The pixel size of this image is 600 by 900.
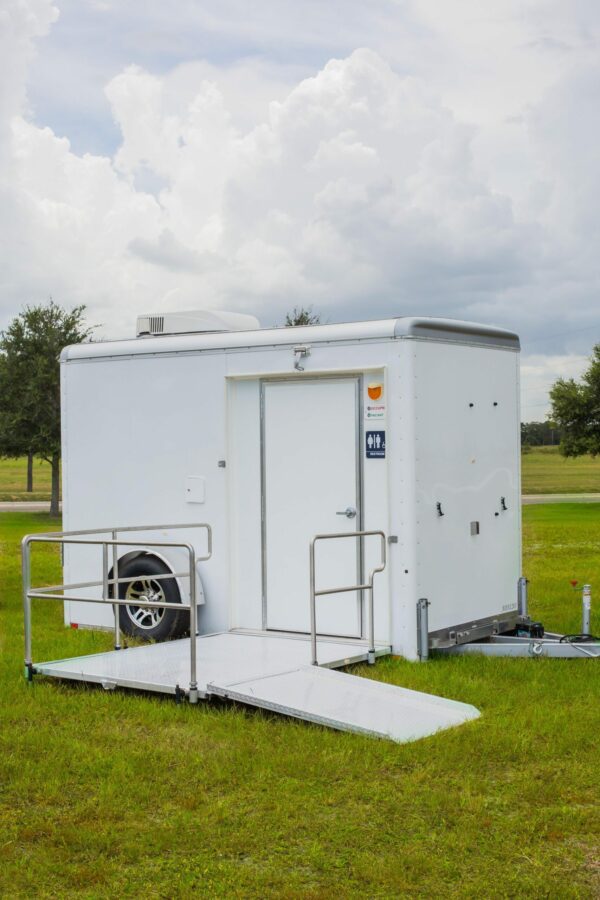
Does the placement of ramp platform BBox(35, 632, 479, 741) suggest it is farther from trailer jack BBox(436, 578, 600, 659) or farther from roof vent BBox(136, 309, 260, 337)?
roof vent BBox(136, 309, 260, 337)

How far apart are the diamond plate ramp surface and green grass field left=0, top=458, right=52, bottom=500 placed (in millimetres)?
29340

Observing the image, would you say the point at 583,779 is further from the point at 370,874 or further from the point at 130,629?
the point at 130,629

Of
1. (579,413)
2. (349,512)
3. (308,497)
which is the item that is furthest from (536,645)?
(579,413)

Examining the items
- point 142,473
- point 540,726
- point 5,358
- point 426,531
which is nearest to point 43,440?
point 5,358

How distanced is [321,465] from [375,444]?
0.57 meters

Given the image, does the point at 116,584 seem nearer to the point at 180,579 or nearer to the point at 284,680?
the point at 180,579

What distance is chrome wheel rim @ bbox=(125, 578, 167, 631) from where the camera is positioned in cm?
1018

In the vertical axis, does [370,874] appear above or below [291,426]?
below

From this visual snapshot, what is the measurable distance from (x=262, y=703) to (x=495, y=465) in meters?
3.78

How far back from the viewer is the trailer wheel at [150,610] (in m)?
10.0

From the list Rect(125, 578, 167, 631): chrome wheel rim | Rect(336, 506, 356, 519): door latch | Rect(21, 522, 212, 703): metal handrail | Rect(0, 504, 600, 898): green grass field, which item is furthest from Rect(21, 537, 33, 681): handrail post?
Rect(336, 506, 356, 519): door latch

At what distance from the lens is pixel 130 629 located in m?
10.3

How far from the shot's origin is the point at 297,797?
236 inches

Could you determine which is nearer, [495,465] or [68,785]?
[68,785]
